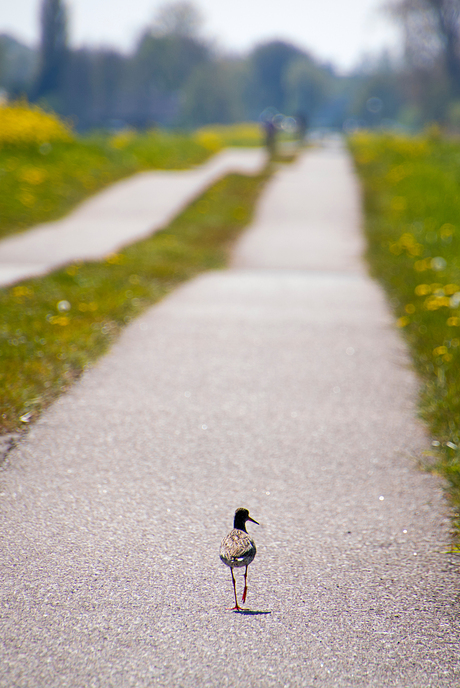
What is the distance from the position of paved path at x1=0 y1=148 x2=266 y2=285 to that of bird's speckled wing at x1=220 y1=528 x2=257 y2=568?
4947 mm

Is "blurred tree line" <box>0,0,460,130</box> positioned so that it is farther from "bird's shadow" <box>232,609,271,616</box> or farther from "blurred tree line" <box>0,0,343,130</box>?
"bird's shadow" <box>232,609,271,616</box>

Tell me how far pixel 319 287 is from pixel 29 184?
266 inches

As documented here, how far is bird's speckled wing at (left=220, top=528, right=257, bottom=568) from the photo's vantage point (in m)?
2.06

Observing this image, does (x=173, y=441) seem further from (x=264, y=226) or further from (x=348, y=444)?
(x=264, y=226)

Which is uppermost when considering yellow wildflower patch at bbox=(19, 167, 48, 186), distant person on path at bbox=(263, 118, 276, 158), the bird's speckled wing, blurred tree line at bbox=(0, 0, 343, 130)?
the bird's speckled wing

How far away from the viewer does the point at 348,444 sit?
347cm

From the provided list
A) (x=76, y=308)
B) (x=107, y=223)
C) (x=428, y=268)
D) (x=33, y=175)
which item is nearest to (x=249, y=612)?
(x=76, y=308)

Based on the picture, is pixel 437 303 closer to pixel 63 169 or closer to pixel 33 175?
pixel 33 175

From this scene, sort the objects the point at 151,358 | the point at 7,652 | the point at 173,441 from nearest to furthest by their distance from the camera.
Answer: the point at 7,652 → the point at 173,441 → the point at 151,358

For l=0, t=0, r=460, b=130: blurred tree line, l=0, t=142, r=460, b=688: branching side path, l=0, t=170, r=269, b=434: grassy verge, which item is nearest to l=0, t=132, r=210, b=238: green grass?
l=0, t=170, r=269, b=434: grassy verge

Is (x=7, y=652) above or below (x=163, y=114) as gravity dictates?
above

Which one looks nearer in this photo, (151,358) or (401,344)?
(151,358)

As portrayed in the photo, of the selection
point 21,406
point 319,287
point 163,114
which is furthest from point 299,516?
point 163,114

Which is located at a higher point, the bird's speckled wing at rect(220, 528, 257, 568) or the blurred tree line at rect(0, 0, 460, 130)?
the bird's speckled wing at rect(220, 528, 257, 568)
